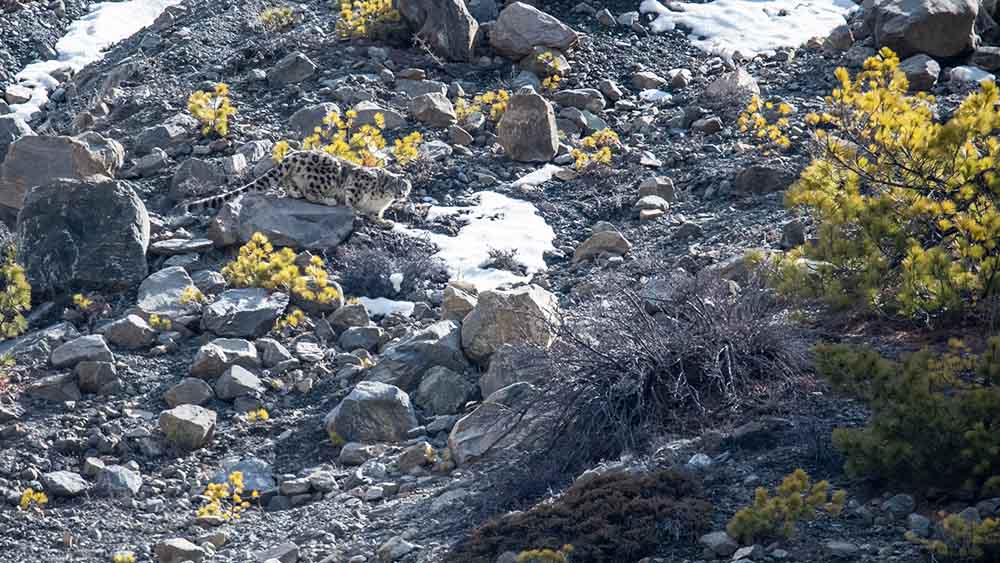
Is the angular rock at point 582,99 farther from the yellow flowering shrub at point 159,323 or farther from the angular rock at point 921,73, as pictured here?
the yellow flowering shrub at point 159,323

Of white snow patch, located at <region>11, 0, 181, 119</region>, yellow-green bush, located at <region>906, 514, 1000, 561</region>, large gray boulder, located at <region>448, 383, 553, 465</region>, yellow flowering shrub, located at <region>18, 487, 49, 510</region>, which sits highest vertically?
yellow-green bush, located at <region>906, 514, 1000, 561</region>

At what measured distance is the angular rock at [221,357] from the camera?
366 inches

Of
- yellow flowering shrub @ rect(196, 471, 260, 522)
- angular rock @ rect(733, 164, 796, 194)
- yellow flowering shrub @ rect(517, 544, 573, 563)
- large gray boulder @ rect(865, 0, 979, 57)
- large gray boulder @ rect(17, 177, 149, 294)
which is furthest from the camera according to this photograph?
large gray boulder @ rect(865, 0, 979, 57)

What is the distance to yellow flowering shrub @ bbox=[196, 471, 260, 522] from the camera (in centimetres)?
768

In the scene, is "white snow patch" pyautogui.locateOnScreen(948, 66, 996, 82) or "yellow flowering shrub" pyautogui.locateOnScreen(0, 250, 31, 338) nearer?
"yellow flowering shrub" pyautogui.locateOnScreen(0, 250, 31, 338)

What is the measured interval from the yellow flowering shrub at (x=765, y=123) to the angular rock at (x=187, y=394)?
19.3 ft

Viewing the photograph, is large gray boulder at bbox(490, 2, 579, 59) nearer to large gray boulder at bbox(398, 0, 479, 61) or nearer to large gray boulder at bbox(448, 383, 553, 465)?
large gray boulder at bbox(398, 0, 479, 61)

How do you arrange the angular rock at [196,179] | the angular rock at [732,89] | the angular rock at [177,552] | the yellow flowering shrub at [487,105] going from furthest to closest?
the angular rock at [732,89] < the yellow flowering shrub at [487,105] < the angular rock at [196,179] < the angular rock at [177,552]

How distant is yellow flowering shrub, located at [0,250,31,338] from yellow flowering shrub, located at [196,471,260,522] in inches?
112

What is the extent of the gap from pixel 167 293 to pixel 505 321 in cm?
308

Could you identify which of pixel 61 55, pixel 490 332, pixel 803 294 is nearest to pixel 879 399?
pixel 803 294

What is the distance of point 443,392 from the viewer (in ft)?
28.7

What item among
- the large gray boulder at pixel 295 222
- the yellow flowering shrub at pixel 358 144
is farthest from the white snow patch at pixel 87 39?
the large gray boulder at pixel 295 222

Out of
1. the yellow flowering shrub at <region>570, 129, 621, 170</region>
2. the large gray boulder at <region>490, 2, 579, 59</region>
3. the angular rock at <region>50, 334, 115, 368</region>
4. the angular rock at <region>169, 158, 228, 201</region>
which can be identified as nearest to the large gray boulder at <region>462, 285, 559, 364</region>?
the angular rock at <region>50, 334, 115, 368</region>
